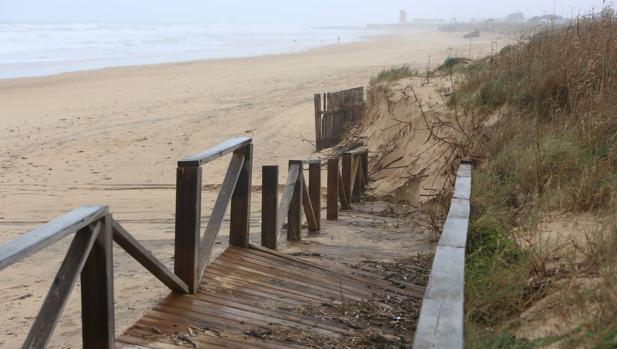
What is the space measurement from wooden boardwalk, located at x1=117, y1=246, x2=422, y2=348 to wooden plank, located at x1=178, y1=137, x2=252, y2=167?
2.74 feet

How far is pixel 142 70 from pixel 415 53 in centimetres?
1793

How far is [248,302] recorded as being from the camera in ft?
15.7

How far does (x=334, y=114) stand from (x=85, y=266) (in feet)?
35.9

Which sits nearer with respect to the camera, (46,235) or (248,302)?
(46,235)

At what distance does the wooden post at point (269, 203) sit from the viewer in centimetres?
657

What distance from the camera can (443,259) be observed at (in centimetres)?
334

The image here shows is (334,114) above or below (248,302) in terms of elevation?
above

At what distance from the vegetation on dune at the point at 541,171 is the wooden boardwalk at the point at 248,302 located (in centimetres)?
97

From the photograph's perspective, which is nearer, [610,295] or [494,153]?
[610,295]

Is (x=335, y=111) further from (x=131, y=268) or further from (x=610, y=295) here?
(x=610, y=295)

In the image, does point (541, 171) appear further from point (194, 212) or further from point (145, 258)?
point (145, 258)

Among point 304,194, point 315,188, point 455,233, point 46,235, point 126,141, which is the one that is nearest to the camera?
point 46,235


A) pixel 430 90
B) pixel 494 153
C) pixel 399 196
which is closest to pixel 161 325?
pixel 494 153

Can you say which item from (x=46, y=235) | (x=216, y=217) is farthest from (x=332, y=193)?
(x=46, y=235)
